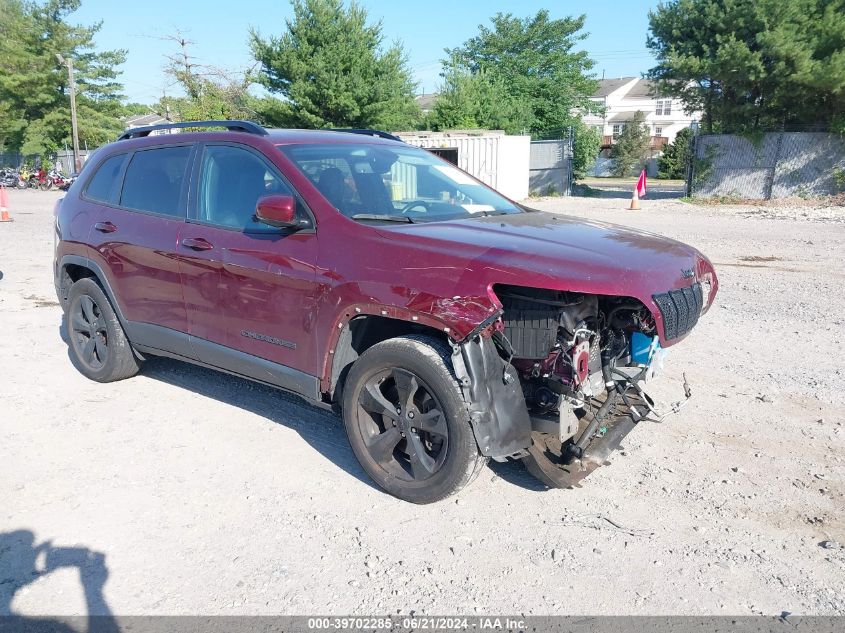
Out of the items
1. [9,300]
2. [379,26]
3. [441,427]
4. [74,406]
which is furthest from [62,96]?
[441,427]

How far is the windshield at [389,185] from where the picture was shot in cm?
407

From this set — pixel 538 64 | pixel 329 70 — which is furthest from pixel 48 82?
pixel 538 64

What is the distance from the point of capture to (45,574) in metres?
3.15

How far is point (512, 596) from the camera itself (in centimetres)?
298

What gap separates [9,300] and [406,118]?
24583mm

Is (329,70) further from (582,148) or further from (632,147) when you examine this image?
(632,147)

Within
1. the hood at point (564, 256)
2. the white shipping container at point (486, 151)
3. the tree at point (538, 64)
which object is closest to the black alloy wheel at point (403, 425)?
the hood at point (564, 256)

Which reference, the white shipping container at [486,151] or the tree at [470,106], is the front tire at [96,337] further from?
the tree at [470,106]

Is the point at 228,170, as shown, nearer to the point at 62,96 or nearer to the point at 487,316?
the point at 487,316

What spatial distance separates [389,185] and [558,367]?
1.70 m

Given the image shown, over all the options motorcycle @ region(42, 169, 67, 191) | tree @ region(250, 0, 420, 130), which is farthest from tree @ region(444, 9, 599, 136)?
motorcycle @ region(42, 169, 67, 191)

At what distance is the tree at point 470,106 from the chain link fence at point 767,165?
30.3ft

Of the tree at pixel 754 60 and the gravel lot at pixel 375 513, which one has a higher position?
the tree at pixel 754 60

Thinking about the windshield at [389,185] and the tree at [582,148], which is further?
the tree at [582,148]
